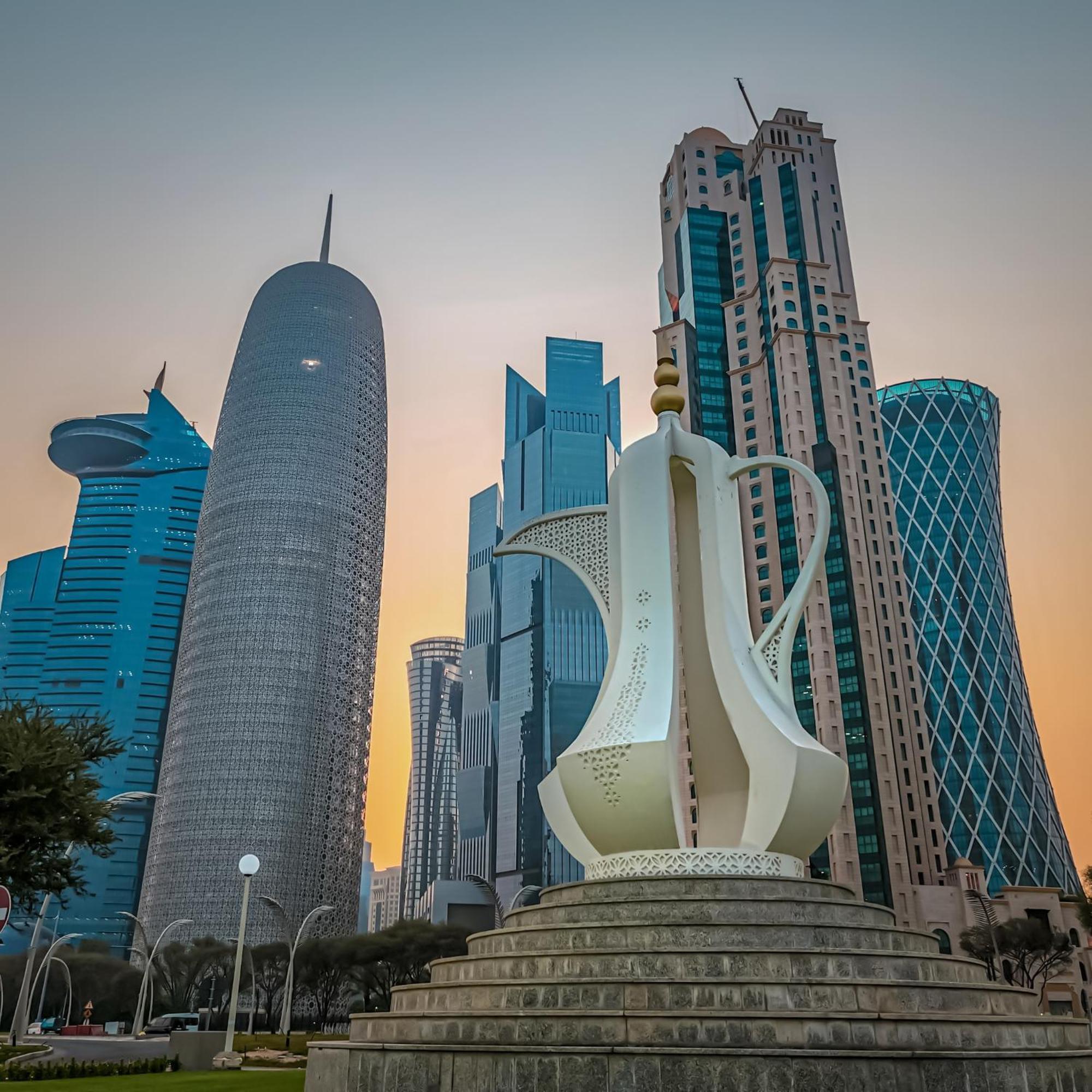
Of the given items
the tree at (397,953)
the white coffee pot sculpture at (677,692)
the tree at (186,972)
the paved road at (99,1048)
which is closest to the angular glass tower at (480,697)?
the tree at (186,972)

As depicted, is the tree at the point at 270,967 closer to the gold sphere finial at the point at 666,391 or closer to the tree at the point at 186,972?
the tree at the point at 186,972

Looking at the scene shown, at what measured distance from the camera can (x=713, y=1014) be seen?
1016 cm

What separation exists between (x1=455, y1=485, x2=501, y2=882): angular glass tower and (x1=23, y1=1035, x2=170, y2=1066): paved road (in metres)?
95.7

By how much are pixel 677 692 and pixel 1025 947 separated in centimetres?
3708

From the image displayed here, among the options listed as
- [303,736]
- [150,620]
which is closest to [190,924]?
[303,736]

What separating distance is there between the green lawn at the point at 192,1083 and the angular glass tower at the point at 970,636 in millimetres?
65632

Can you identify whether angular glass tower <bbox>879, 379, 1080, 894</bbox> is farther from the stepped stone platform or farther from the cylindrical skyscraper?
the stepped stone platform

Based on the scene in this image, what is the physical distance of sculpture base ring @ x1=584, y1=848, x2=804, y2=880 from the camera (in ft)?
49.0

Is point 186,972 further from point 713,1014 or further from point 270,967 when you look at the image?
point 713,1014

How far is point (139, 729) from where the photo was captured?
10962 cm

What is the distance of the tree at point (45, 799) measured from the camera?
49.9ft

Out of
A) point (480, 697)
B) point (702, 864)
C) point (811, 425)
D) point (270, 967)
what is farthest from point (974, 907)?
point (480, 697)

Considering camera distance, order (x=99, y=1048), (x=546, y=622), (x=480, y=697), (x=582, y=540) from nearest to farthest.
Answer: (x=582, y=540), (x=99, y=1048), (x=546, y=622), (x=480, y=697)

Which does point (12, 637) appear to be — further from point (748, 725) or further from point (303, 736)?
point (748, 725)
